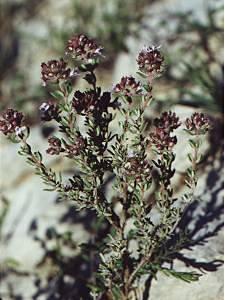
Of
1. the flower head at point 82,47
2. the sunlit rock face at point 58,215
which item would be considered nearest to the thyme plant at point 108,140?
the flower head at point 82,47

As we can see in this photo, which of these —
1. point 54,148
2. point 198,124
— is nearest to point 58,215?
point 54,148

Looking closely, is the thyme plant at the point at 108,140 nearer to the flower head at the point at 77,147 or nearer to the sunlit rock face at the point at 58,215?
the flower head at the point at 77,147

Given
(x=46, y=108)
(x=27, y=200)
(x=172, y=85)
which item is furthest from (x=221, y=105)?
(x=46, y=108)

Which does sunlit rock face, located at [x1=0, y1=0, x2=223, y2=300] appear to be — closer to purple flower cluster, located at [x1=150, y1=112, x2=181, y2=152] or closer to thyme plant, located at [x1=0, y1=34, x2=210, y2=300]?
thyme plant, located at [x1=0, y1=34, x2=210, y2=300]

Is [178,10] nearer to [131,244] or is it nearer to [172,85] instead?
[172,85]

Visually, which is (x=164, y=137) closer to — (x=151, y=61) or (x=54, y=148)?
(x=151, y=61)

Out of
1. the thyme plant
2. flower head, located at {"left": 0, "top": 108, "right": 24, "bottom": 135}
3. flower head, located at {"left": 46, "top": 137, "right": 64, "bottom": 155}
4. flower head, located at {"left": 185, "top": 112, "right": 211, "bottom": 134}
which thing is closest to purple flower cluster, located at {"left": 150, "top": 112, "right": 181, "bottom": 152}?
the thyme plant
